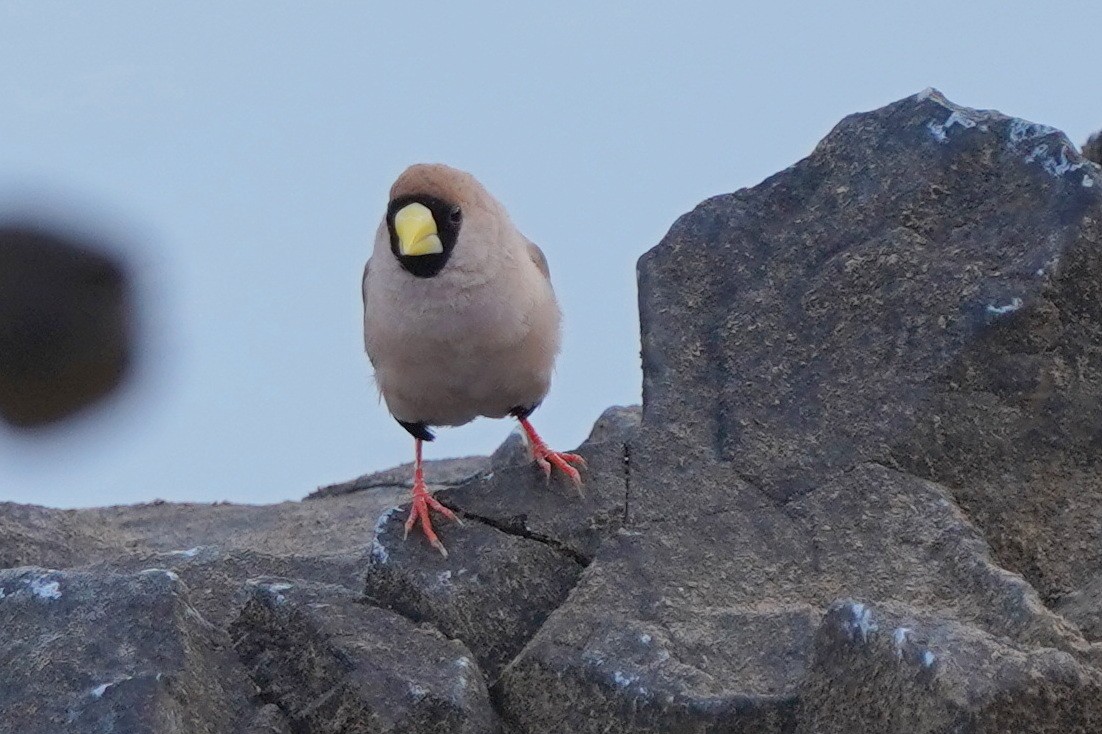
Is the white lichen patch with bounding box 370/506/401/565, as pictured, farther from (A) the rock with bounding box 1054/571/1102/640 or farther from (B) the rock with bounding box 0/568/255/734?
(A) the rock with bounding box 1054/571/1102/640

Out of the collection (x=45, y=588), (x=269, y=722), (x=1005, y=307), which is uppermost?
(x=1005, y=307)

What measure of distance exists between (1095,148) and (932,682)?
576 centimetres

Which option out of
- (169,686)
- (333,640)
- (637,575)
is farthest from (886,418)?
(169,686)

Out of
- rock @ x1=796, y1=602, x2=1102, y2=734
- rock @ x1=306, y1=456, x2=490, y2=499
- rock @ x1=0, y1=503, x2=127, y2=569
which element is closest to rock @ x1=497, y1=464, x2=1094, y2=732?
rock @ x1=796, y1=602, x2=1102, y2=734

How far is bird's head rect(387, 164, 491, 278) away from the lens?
4121 millimetres

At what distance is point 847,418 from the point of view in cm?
398

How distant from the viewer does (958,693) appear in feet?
9.09

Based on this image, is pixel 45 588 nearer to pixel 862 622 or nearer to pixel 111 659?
pixel 111 659

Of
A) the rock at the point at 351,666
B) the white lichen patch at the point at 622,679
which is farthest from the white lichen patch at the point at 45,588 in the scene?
the white lichen patch at the point at 622,679

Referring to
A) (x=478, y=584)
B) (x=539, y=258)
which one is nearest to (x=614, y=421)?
(x=539, y=258)

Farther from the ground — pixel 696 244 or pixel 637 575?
pixel 696 244

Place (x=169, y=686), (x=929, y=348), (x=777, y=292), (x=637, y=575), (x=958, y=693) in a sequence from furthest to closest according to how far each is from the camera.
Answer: (x=777, y=292) < (x=929, y=348) < (x=637, y=575) < (x=169, y=686) < (x=958, y=693)

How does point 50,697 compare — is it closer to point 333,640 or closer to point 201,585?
point 333,640

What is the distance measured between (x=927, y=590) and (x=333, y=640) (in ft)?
4.68
